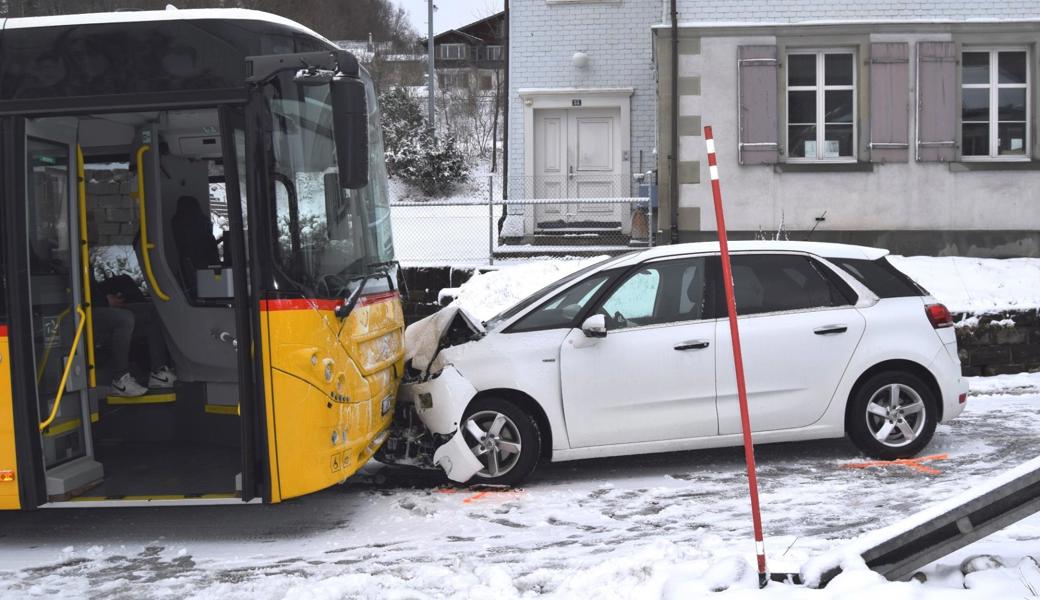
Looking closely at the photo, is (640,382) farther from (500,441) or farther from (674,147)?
(674,147)

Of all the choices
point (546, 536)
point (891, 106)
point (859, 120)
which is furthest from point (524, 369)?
point (891, 106)

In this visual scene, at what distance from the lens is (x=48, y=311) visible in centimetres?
650

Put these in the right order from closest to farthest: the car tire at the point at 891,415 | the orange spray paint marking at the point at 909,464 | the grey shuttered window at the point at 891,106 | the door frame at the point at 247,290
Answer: the door frame at the point at 247,290 < the orange spray paint marking at the point at 909,464 < the car tire at the point at 891,415 < the grey shuttered window at the point at 891,106

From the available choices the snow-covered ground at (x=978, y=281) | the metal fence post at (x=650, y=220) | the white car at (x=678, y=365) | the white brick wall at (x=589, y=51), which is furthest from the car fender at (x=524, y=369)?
the white brick wall at (x=589, y=51)

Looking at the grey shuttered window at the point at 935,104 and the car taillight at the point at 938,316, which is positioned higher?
the grey shuttered window at the point at 935,104

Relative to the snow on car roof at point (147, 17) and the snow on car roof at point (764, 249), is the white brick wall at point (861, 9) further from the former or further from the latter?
the snow on car roof at point (147, 17)

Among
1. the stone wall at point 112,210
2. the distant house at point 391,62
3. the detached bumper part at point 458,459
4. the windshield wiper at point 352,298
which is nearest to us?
the windshield wiper at point 352,298

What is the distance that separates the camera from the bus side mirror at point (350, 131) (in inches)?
231

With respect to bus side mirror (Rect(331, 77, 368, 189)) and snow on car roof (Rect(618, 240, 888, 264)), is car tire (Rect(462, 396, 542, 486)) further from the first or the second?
bus side mirror (Rect(331, 77, 368, 189))

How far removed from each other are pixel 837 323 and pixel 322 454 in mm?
3967

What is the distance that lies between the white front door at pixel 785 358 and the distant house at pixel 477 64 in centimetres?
3179

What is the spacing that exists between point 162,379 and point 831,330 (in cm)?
508

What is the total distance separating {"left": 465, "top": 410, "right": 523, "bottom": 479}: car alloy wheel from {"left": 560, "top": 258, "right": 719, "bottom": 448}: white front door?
428 mm

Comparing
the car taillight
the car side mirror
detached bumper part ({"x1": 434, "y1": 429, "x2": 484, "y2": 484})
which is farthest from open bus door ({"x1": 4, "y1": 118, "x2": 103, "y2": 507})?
the car taillight
